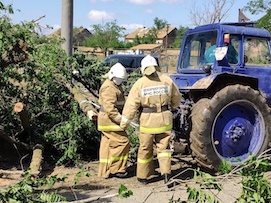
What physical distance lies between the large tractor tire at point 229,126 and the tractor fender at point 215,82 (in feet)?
0.49

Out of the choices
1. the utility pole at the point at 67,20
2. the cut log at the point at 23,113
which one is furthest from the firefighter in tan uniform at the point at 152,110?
the utility pole at the point at 67,20

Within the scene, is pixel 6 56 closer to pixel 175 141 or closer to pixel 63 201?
pixel 175 141

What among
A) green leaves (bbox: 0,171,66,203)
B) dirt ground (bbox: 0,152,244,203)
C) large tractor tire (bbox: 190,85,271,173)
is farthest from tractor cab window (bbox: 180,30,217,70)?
green leaves (bbox: 0,171,66,203)

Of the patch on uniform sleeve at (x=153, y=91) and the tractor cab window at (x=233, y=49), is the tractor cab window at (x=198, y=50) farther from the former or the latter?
the patch on uniform sleeve at (x=153, y=91)

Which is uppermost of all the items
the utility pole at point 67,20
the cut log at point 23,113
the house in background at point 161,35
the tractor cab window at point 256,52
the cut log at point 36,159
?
the house in background at point 161,35

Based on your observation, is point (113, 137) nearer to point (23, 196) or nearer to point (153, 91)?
point (153, 91)

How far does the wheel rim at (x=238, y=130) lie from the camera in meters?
6.72

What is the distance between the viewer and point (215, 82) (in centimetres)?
655

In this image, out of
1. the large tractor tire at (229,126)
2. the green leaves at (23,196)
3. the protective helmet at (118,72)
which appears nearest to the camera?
the green leaves at (23,196)

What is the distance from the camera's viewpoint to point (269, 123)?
697 cm

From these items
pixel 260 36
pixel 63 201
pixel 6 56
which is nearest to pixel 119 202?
pixel 63 201

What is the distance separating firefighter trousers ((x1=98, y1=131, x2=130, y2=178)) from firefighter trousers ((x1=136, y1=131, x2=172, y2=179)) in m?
0.39

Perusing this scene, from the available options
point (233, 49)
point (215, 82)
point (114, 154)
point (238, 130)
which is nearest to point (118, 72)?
point (114, 154)

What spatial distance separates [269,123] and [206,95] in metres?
1.23
